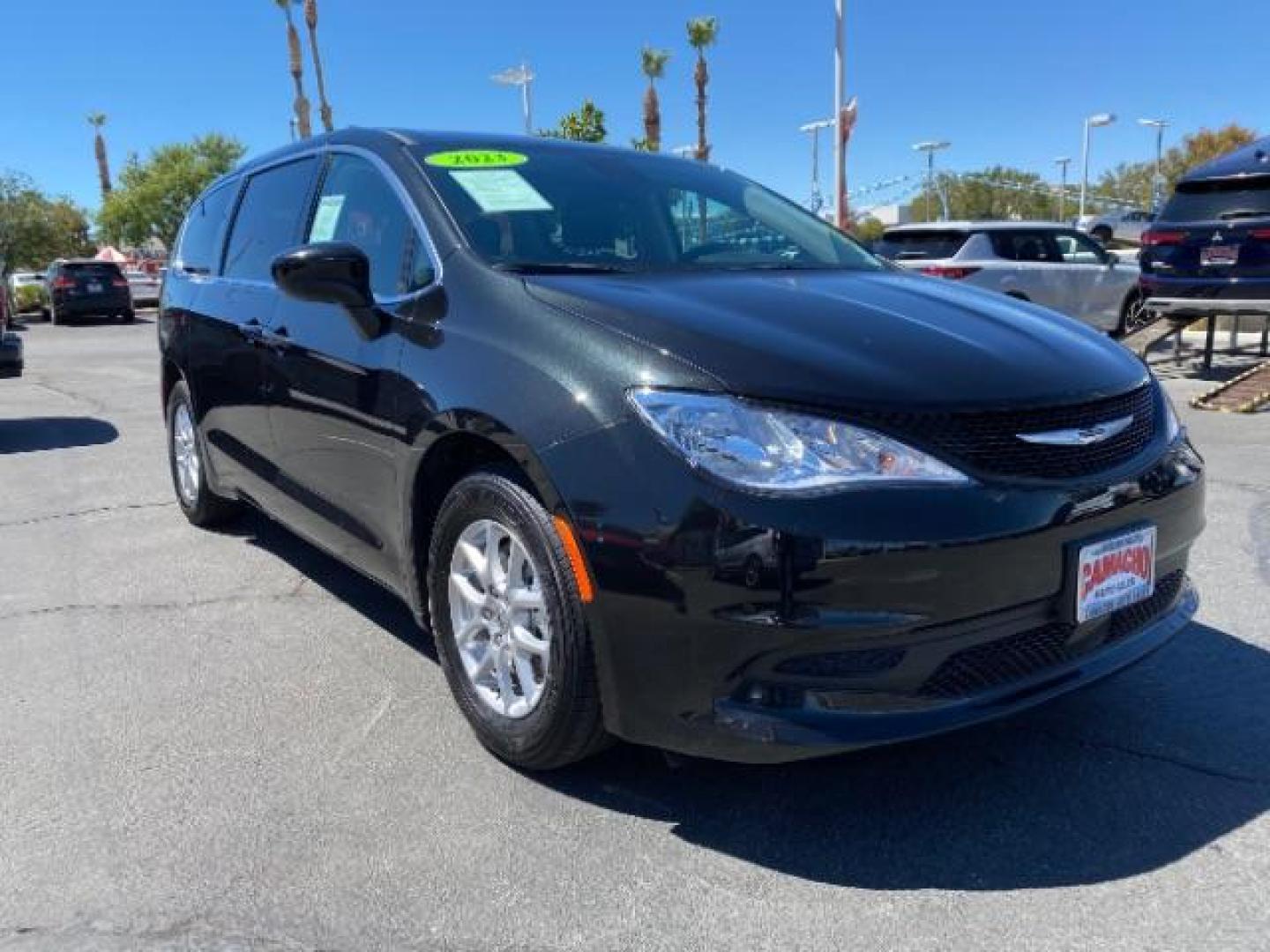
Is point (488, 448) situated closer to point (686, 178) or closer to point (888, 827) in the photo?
point (888, 827)

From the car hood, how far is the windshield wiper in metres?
0.07

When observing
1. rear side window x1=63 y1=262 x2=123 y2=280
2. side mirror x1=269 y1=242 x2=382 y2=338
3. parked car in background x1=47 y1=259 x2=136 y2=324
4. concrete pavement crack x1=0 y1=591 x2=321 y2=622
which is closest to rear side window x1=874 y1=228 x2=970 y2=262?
concrete pavement crack x1=0 y1=591 x2=321 y2=622

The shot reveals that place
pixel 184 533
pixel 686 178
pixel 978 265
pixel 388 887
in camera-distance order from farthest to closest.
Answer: pixel 978 265 < pixel 184 533 < pixel 686 178 < pixel 388 887

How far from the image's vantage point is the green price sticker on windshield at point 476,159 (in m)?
3.47

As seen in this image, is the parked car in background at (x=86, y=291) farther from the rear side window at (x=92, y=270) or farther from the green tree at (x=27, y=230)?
the green tree at (x=27, y=230)

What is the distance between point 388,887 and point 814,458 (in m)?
1.32

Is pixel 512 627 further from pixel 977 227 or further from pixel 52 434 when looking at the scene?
pixel 977 227

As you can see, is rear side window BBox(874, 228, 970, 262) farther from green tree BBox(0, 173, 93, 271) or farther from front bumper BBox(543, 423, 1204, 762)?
green tree BBox(0, 173, 93, 271)

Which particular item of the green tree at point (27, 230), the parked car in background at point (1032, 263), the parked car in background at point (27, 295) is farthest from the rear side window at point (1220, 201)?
the green tree at point (27, 230)

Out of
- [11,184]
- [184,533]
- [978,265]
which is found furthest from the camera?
[11,184]

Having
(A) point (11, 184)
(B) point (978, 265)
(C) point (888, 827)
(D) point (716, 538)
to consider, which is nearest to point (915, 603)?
(D) point (716, 538)

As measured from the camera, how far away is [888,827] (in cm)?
260

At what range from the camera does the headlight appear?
7.50 ft

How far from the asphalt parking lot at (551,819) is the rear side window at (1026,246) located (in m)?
8.93
